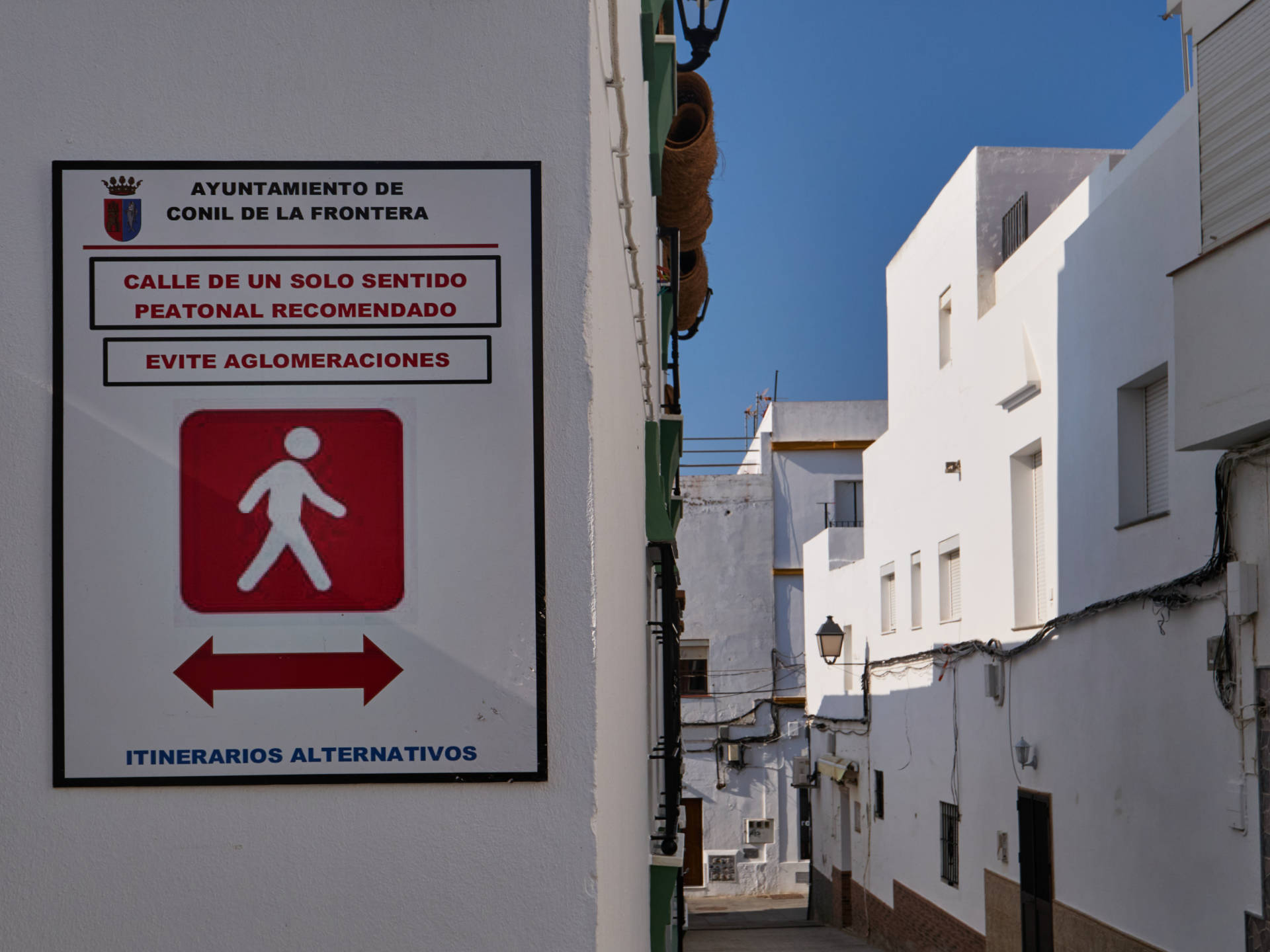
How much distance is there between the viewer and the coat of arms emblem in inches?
91.4

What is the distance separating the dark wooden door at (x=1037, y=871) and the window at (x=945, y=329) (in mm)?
4974

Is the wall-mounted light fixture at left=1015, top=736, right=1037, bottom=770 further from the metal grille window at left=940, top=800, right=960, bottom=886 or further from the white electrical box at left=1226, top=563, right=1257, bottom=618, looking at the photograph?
the white electrical box at left=1226, top=563, right=1257, bottom=618

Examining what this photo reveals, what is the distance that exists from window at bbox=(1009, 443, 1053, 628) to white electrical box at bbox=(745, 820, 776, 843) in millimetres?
14458

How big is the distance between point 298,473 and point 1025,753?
10172 mm

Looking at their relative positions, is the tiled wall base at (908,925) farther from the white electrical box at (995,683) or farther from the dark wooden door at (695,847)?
the dark wooden door at (695,847)

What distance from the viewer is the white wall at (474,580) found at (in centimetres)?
222

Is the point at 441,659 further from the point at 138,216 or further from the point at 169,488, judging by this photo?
the point at 138,216

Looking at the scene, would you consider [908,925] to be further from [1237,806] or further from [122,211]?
[122,211]

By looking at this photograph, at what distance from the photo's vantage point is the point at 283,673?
7.40ft

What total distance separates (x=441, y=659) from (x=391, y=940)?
17.6 inches

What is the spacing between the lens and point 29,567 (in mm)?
2281

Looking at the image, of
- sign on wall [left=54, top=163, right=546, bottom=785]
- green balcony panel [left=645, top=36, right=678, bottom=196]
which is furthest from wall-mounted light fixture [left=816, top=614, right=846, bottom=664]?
sign on wall [left=54, top=163, right=546, bottom=785]

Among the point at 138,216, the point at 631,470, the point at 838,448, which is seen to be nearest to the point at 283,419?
the point at 138,216

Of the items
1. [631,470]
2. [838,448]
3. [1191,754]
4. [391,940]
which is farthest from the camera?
[838,448]
